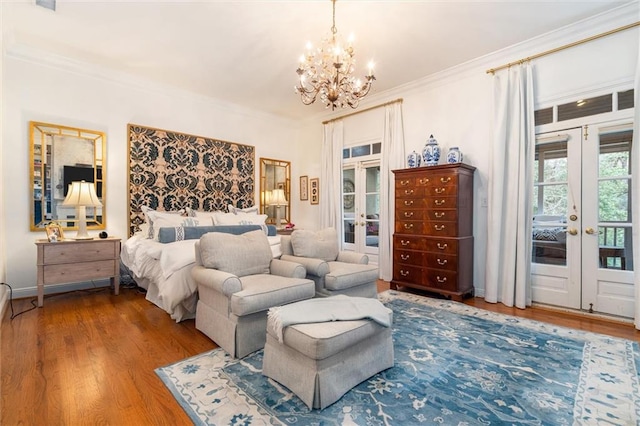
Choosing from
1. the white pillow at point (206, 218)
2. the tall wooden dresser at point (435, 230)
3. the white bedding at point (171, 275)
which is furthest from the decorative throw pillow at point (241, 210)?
the tall wooden dresser at point (435, 230)

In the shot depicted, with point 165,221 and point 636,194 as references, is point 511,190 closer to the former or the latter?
point 636,194

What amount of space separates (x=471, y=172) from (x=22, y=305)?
5.59 meters

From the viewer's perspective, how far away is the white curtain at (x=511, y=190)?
3518 millimetres

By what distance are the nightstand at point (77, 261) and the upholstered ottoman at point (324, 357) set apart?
2933mm

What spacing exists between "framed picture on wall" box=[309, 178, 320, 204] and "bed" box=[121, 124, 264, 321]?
3.98 ft

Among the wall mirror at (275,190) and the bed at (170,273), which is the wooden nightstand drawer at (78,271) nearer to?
the bed at (170,273)

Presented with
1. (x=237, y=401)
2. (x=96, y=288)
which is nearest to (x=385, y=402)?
(x=237, y=401)

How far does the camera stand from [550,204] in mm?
3492

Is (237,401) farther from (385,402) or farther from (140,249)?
(140,249)

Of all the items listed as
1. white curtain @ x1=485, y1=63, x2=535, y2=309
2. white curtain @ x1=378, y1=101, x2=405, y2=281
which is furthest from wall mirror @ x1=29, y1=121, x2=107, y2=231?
white curtain @ x1=485, y1=63, x2=535, y2=309

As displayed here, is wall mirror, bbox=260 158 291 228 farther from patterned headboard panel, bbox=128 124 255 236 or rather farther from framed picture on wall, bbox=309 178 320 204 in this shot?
framed picture on wall, bbox=309 178 320 204

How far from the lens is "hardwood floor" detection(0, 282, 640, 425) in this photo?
168 centimetres

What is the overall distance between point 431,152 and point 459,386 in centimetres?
297

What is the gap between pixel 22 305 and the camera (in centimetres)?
345
